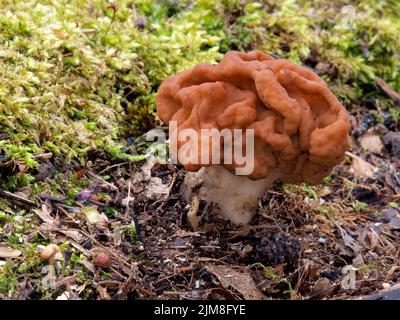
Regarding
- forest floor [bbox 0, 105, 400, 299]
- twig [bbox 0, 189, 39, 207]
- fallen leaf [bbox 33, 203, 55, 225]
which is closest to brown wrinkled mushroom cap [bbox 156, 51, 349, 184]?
forest floor [bbox 0, 105, 400, 299]

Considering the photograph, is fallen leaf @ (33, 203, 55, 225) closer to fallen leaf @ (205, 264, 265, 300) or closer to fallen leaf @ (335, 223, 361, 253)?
fallen leaf @ (205, 264, 265, 300)

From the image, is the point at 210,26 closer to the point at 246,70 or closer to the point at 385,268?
the point at 246,70

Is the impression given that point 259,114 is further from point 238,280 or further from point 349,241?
point 349,241

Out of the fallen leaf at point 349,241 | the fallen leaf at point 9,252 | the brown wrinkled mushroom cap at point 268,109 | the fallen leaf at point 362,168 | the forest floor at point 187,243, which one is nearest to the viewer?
the fallen leaf at point 9,252

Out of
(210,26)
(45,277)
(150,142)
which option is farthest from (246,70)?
(210,26)

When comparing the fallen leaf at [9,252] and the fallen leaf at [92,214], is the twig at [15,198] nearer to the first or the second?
the fallen leaf at [92,214]

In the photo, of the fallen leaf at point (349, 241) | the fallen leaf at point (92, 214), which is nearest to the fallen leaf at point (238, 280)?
the fallen leaf at point (92, 214)

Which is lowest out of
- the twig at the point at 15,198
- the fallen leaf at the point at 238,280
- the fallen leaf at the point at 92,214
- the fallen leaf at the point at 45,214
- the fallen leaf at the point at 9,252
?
the fallen leaf at the point at 238,280
